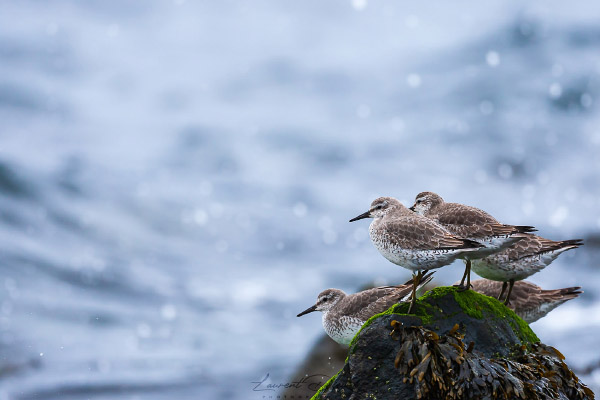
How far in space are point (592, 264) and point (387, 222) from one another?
17.6 metres

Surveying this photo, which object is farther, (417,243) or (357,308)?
(357,308)

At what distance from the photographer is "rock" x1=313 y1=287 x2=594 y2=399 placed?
19.4 feet

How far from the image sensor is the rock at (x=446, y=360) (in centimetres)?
591

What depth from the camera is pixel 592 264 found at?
22266 millimetres

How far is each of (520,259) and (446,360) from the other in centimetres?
288

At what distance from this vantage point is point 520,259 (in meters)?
8.27

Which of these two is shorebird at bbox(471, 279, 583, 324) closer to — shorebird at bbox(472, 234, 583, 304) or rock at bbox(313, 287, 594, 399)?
shorebird at bbox(472, 234, 583, 304)

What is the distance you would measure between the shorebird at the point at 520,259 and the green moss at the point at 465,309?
117 cm

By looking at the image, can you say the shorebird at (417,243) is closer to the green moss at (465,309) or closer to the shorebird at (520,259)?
the green moss at (465,309)

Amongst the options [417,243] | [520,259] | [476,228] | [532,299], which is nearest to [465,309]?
[417,243]

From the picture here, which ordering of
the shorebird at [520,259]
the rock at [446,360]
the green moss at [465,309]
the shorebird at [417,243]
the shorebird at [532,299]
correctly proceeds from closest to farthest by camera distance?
the rock at [446,360], the green moss at [465,309], the shorebird at [417,243], the shorebird at [520,259], the shorebird at [532,299]

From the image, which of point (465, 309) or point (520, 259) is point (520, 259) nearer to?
point (520, 259)
